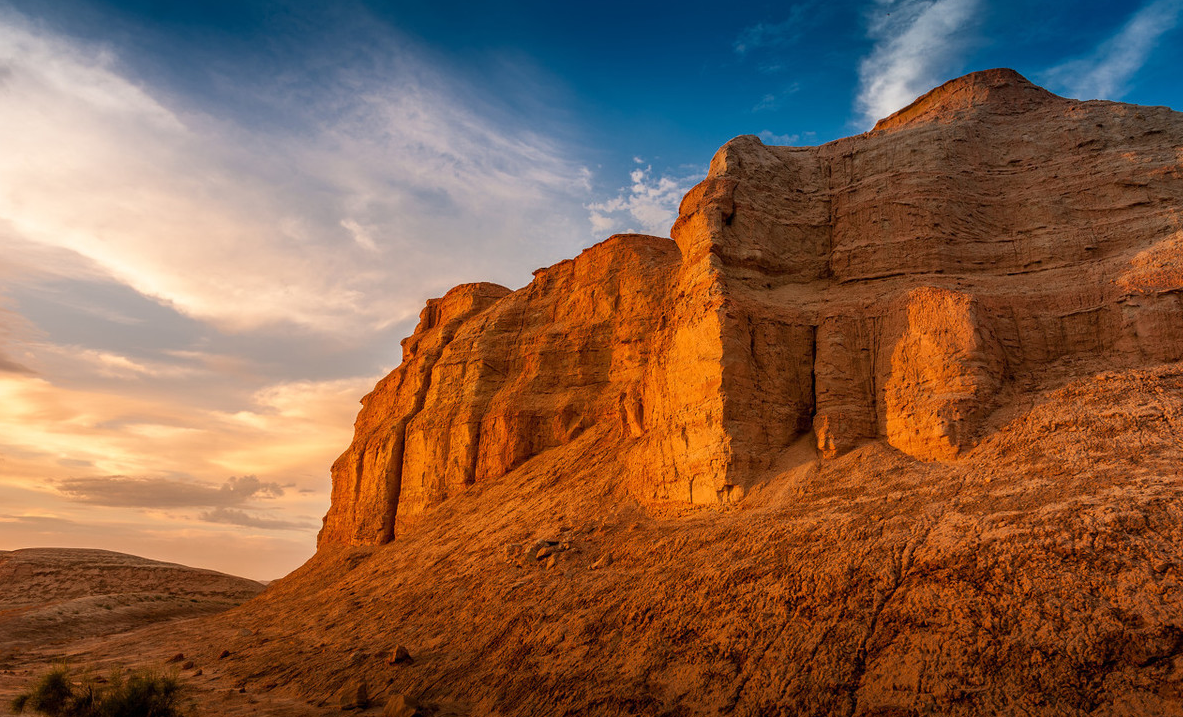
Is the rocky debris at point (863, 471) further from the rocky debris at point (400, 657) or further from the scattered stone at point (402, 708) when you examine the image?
the scattered stone at point (402, 708)

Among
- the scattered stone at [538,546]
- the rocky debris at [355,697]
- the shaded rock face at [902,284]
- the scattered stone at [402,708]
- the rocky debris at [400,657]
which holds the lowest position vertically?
the rocky debris at [355,697]

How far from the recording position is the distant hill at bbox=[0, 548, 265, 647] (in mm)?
29328

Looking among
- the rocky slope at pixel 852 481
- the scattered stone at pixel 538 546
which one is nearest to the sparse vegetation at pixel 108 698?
the rocky slope at pixel 852 481

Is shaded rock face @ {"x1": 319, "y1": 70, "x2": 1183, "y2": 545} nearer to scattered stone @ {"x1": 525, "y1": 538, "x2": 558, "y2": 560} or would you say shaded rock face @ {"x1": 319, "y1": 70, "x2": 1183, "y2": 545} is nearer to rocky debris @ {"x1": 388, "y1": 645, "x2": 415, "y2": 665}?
scattered stone @ {"x1": 525, "y1": 538, "x2": 558, "y2": 560}

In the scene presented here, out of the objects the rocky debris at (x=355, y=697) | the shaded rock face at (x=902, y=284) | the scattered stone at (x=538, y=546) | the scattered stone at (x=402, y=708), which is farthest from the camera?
the scattered stone at (x=538, y=546)

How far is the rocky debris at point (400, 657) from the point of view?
43.4ft

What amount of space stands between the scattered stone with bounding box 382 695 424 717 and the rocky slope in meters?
0.87

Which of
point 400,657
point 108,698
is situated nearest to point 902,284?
point 400,657

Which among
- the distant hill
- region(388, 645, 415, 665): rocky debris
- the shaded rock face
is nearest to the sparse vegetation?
region(388, 645, 415, 665): rocky debris

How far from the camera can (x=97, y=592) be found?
37875 millimetres

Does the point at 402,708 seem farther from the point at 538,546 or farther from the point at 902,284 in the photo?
the point at 902,284

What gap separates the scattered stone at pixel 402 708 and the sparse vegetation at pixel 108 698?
3764mm

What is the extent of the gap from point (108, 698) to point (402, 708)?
5474mm

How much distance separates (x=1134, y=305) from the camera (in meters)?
13.9
